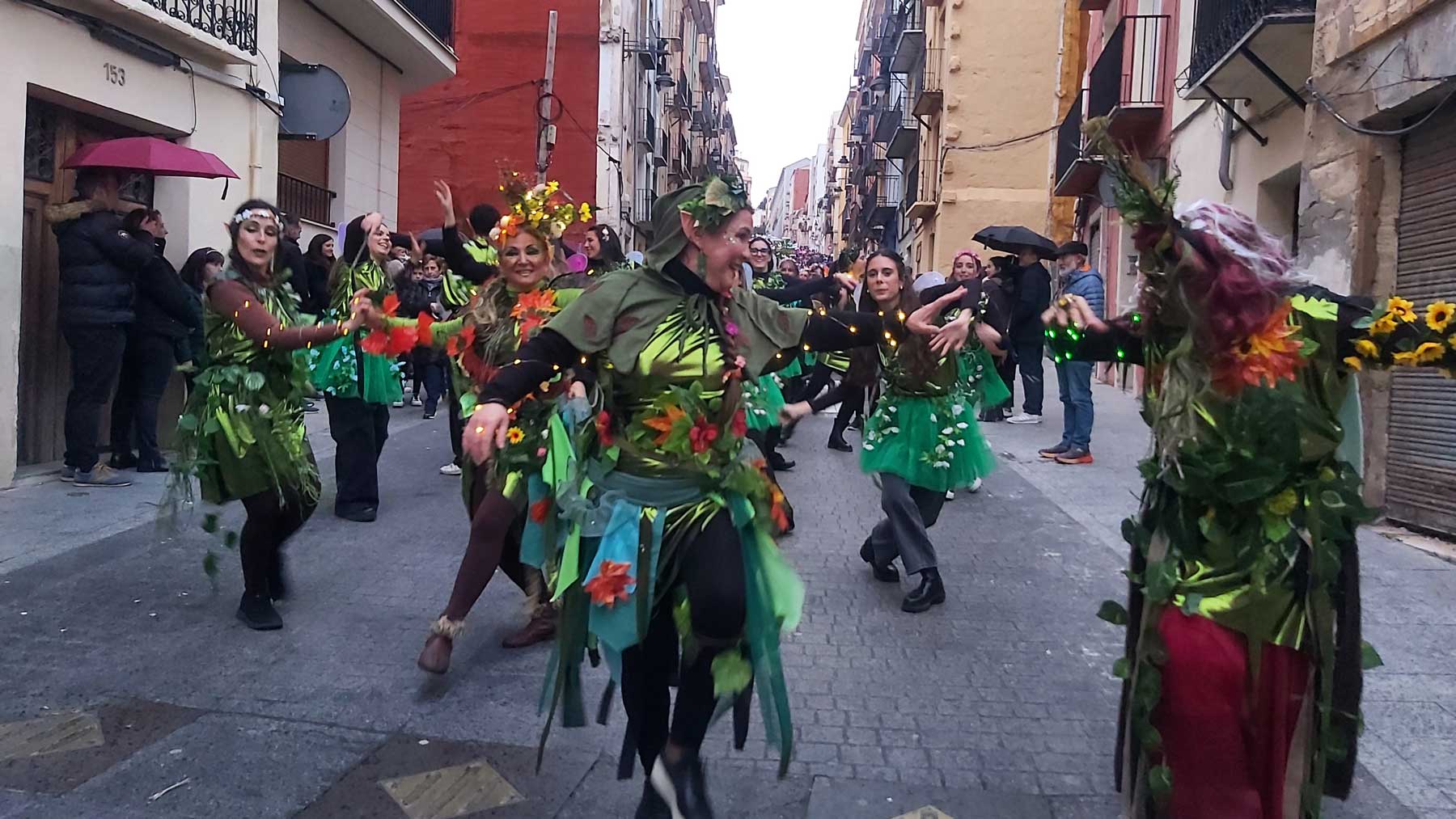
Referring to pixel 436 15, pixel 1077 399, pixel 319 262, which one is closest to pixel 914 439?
pixel 1077 399

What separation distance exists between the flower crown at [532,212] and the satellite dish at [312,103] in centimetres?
785

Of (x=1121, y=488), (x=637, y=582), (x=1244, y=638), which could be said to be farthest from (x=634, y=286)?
(x=1121, y=488)

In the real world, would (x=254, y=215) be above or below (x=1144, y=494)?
above

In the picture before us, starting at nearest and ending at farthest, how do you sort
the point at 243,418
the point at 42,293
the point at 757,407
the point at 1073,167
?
the point at 757,407
the point at 243,418
the point at 42,293
the point at 1073,167

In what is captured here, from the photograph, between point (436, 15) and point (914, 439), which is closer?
point (914, 439)

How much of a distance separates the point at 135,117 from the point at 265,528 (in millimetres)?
6199

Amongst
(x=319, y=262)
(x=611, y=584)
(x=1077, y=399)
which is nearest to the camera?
(x=611, y=584)

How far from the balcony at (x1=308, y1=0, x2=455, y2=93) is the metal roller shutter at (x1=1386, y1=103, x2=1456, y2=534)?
36.9 ft

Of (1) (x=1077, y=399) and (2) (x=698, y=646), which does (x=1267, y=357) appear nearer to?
(2) (x=698, y=646)

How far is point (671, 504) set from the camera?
3.17m

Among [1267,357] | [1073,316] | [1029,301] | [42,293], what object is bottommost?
[1267,357]

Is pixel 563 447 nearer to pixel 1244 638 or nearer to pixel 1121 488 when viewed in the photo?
pixel 1244 638

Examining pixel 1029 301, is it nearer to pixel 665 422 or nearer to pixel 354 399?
pixel 354 399

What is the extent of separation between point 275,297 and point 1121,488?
21.9 feet
